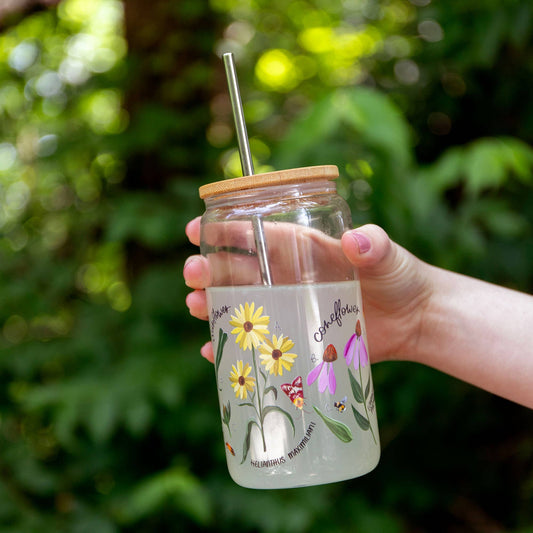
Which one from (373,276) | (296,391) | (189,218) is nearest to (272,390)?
(296,391)

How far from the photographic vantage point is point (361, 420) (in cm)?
78

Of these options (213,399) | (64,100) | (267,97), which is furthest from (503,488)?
(64,100)

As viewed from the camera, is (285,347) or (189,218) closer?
(285,347)

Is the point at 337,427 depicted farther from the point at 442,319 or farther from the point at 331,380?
the point at 442,319

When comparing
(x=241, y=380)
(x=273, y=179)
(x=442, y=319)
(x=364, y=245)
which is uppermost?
(x=273, y=179)

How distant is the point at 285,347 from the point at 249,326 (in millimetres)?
49

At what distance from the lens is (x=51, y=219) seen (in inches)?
91.9

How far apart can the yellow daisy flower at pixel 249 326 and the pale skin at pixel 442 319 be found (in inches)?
6.0

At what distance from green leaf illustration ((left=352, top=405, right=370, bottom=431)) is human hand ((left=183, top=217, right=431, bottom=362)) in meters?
0.18

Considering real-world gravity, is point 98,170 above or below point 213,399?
above

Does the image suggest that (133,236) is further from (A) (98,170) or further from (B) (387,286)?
(B) (387,286)

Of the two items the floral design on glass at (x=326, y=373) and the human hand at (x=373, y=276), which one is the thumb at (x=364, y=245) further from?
the floral design on glass at (x=326, y=373)

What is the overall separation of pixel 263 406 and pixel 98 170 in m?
1.63

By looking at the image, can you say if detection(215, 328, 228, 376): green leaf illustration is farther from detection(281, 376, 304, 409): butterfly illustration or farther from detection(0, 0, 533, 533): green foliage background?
detection(0, 0, 533, 533): green foliage background
